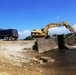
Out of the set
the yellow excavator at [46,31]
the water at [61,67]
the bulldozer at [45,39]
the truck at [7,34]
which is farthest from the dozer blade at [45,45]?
the water at [61,67]

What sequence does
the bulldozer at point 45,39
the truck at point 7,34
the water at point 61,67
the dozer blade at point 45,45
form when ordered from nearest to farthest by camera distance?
the water at point 61,67
the dozer blade at point 45,45
the bulldozer at point 45,39
the truck at point 7,34

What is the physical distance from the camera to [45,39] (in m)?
45.4

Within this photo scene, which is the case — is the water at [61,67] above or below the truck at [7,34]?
below

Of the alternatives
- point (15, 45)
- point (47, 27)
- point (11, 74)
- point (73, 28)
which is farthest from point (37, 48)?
point (11, 74)

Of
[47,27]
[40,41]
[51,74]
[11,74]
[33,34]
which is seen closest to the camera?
[11,74]

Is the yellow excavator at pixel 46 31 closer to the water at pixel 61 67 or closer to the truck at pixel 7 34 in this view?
the truck at pixel 7 34

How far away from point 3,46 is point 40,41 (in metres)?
7.21

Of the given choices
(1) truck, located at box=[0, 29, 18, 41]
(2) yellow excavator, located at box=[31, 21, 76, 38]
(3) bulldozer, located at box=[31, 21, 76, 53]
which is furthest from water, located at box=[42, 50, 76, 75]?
(1) truck, located at box=[0, 29, 18, 41]

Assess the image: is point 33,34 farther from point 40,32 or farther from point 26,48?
point 26,48

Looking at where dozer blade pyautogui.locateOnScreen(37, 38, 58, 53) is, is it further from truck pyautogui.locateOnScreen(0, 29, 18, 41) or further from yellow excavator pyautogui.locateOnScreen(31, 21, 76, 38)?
truck pyautogui.locateOnScreen(0, 29, 18, 41)

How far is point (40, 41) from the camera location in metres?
43.6

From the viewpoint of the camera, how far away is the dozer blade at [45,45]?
4319cm

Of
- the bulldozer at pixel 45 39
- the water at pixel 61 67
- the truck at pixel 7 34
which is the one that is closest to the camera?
the water at pixel 61 67

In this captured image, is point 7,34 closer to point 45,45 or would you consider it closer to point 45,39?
point 45,39
